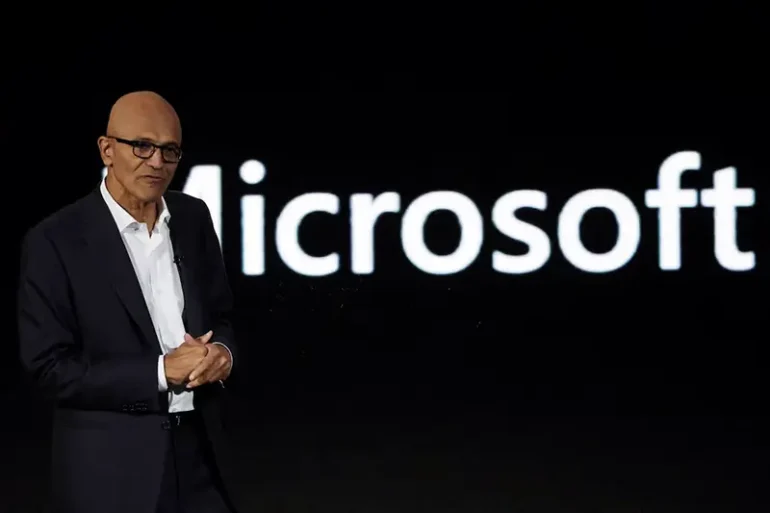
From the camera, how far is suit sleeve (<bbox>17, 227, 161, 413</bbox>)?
80.2 inches

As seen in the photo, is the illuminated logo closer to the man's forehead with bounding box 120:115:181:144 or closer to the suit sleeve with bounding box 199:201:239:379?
the suit sleeve with bounding box 199:201:239:379

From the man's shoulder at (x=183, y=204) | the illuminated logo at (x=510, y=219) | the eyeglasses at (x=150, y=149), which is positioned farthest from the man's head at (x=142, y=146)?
the illuminated logo at (x=510, y=219)

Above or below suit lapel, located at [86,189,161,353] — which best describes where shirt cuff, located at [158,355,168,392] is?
below

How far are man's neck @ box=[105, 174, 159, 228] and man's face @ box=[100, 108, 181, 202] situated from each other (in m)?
0.01

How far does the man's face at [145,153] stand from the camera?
Answer: 2.11 m

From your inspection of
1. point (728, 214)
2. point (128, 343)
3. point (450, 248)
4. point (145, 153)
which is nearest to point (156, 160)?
point (145, 153)

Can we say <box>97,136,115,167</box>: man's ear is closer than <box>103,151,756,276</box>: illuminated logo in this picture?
Yes

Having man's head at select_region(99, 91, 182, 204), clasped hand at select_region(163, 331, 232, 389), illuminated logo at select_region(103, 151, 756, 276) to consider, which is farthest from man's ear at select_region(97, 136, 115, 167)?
illuminated logo at select_region(103, 151, 756, 276)

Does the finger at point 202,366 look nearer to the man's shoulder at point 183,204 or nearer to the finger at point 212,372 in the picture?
the finger at point 212,372

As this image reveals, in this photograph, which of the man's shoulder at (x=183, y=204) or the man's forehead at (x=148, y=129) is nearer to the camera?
the man's forehead at (x=148, y=129)

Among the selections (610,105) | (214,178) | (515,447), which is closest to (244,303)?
(214,178)

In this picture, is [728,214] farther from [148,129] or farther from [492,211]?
[148,129]

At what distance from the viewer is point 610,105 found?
15.1 ft

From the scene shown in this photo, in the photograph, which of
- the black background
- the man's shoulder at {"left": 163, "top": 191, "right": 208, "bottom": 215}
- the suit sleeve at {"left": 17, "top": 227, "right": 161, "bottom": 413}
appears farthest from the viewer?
the black background
